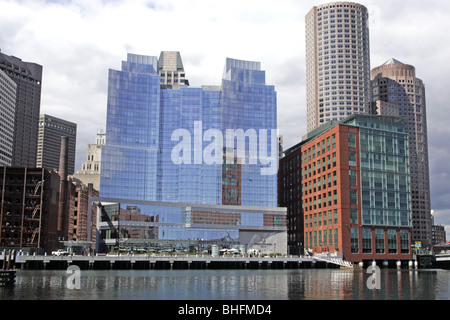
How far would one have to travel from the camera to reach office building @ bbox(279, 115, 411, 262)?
16238 centimetres

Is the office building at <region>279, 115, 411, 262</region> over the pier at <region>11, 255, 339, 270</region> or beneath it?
over

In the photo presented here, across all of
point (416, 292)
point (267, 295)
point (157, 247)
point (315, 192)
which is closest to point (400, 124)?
point (315, 192)

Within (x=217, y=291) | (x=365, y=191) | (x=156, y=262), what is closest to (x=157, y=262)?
(x=156, y=262)

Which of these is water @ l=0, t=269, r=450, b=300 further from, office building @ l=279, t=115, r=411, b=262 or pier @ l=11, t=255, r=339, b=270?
office building @ l=279, t=115, r=411, b=262

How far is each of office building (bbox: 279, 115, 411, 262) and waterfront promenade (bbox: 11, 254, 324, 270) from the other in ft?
55.0

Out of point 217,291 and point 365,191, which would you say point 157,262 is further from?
point 217,291

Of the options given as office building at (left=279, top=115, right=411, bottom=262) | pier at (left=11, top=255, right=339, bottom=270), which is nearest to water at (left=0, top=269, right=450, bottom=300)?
pier at (left=11, top=255, right=339, bottom=270)

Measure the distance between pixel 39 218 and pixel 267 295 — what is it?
442ft

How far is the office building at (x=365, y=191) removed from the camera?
162 metres

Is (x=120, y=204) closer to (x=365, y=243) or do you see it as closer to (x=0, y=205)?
(x=0, y=205)

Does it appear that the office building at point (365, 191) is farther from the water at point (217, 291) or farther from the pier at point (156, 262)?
the water at point (217, 291)

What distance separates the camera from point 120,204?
19338cm

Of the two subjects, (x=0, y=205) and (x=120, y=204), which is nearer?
(x=0, y=205)

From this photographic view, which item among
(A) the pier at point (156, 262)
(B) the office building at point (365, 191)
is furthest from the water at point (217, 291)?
(B) the office building at point (365, 191)
